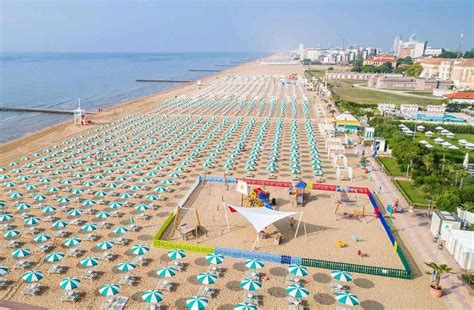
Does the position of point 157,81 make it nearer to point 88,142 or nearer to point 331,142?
point 88,142

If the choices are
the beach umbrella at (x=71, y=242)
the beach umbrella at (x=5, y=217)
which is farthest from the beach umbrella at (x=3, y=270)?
the beach umbrella at (x=5, y=217)

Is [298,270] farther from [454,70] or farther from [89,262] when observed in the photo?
[454,70]

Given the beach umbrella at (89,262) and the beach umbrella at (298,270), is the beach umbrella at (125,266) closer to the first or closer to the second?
the beach umbrella at (89,262)

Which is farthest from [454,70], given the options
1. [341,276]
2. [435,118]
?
[341,276]

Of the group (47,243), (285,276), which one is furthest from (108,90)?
(285,276)

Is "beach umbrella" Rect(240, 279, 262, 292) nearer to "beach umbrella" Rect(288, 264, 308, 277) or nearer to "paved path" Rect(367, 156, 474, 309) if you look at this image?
"beach umbrella" Rect(288, 264, 308, 277)

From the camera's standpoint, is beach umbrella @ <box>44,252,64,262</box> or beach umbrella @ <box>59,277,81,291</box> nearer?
beach umbrella @ <box>59,277,81,291</box>

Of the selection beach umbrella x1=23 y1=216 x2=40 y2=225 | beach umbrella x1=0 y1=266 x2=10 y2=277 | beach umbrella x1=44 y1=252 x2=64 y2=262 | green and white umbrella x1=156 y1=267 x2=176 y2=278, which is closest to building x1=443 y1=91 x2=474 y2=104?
green and white umbrella x1=156 y1=267 x2=176 y2=278
